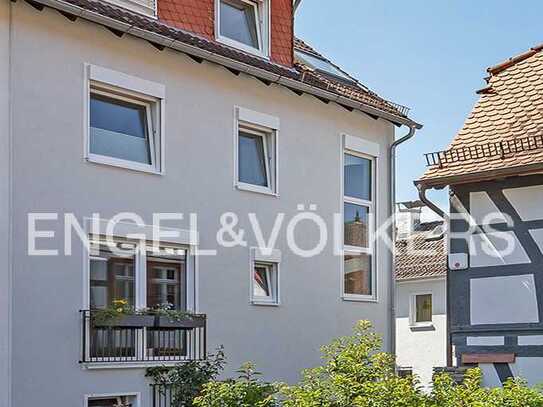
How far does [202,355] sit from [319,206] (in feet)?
10.7

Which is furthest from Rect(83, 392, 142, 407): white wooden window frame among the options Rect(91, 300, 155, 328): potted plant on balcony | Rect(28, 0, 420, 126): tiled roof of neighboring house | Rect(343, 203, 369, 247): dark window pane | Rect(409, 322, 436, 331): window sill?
Rect(409, 322, 436, 331): window sill

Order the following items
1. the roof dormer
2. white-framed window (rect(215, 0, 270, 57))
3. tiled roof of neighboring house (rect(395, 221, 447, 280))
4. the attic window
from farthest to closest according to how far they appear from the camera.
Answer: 1. tiled roof of neighboring house (rect(395, 221, 447, 280))
2. the attic window
3. white-framed window (rect(215, 0, 270, 57))
4. the roof dormer

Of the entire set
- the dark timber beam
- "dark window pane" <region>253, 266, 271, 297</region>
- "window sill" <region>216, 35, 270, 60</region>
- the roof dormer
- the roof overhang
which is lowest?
"dark window pane" <region>253, 266, 271, 297</region>

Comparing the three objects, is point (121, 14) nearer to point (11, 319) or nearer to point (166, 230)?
point (166, 230)

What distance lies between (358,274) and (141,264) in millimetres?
4497

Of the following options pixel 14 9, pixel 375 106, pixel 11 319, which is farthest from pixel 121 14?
pixel 375 106

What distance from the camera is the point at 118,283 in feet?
36.4

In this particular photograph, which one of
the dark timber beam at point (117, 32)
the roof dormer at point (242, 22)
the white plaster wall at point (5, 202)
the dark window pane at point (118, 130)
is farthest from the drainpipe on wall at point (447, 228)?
the white plaster wall at point (5, 202)

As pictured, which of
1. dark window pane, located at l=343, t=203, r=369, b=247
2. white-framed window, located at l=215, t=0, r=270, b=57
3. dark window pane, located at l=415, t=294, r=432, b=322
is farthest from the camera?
dark window pane, located at l=415, t=294, r=432, b=322

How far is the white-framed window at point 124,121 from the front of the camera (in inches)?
430

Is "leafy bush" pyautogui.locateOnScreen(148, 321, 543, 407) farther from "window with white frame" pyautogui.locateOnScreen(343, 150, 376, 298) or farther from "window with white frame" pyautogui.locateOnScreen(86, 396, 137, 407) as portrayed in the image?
"window with white frame" pyautogui.locateOnScreen(343, 150, 376, 298)

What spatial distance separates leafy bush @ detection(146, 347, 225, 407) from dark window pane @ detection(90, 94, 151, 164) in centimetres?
251

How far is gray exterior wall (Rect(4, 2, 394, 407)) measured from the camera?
33.2ft

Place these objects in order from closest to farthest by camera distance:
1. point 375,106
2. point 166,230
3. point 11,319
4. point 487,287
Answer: point 11,319 → point 166,230 → point 487,287 → point 375,106
